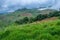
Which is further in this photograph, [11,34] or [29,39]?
[11,34]

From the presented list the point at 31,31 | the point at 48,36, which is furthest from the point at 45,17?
the point at 48,36

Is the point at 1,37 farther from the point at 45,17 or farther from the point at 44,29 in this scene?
the point at 45,17

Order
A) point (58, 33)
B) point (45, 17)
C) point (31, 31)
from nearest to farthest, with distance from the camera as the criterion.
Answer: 1. point (58, 33)
2. point (31, 31)
3. point (45, 17)

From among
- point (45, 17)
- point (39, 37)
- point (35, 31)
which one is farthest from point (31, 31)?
point (45, 17)

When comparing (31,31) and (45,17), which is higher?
(31,31)

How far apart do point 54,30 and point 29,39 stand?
2.50m

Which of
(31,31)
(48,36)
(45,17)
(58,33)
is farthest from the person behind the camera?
(45,17)

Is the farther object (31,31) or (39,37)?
(31,31)

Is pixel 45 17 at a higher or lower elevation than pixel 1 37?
lower

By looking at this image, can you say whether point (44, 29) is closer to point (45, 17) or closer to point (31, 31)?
point (31, 31)

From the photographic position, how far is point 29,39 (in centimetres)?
1583

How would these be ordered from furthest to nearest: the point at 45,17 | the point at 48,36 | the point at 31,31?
the point at 45,17, the point at 31,31, the point at 48,36

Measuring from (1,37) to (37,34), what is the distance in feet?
12.2

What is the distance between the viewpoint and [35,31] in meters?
17.1
